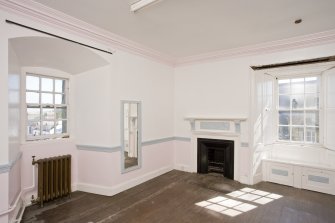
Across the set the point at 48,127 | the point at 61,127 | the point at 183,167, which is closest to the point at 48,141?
the point at 48,127

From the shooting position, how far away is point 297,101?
4695 mm

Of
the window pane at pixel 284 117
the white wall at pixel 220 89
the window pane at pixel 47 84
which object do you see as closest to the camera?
the window pane at pixel 47 84

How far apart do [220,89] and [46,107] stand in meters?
3.84

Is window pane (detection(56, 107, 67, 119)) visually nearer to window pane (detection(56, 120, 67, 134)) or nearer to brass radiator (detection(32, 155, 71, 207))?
window pane (detection(56, 120, 67, 134))

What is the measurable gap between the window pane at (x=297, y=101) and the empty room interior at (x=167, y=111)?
0.08 ft

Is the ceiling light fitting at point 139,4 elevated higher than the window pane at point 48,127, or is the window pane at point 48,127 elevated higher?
the ceiling light fitting at point 139,4

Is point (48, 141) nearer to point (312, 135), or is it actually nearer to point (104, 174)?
point (104, 174)

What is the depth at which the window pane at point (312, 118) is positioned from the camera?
14.5ft

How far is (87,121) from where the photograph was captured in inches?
160

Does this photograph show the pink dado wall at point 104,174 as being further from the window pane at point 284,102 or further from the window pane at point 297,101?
the window pane at point 297,101

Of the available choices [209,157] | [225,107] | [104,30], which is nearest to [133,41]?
[104,30]

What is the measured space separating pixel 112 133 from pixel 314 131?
14.4ft

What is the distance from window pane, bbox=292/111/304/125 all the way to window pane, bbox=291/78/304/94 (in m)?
0.49

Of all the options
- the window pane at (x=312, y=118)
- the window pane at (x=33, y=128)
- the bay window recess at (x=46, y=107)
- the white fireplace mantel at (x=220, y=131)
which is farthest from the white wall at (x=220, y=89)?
the window pane at (x=33, y=128)
